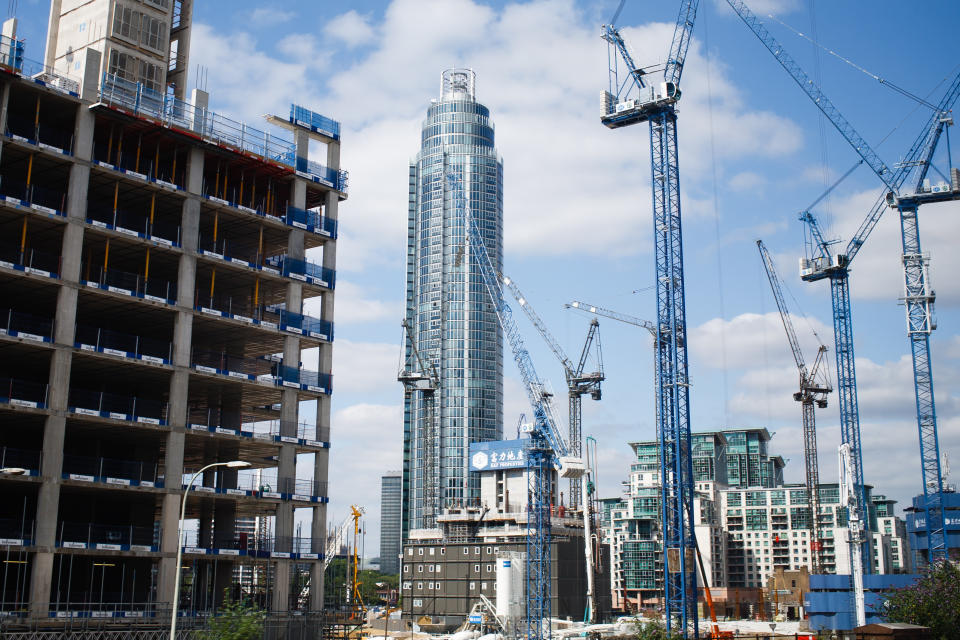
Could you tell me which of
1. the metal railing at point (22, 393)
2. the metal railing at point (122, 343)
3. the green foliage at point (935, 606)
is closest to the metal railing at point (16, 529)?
the metal railing at point (22, 393)

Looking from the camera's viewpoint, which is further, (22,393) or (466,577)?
(466,577)

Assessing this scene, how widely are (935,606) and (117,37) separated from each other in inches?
3069

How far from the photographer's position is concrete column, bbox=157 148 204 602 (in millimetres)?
67500

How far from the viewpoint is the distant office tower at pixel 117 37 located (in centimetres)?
7875

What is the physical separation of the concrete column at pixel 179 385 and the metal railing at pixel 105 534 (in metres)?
1.97

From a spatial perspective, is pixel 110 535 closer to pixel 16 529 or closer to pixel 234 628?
pixel 16 529

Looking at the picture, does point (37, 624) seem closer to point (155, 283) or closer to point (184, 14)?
point (155, 283)

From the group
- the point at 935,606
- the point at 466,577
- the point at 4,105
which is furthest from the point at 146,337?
the point at 466,577

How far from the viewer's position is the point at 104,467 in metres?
72.4

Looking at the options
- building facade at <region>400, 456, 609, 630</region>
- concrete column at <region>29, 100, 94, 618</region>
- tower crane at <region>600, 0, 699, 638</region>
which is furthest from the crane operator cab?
building facade at <region>400, 456, 609, 630</region>

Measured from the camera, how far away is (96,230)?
67562mm

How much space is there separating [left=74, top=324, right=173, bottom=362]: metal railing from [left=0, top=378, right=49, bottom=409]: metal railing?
407 cm

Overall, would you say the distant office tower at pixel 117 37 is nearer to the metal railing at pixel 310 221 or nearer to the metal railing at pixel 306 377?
the metal railing at pixel 310 221

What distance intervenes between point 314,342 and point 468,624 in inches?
3691
